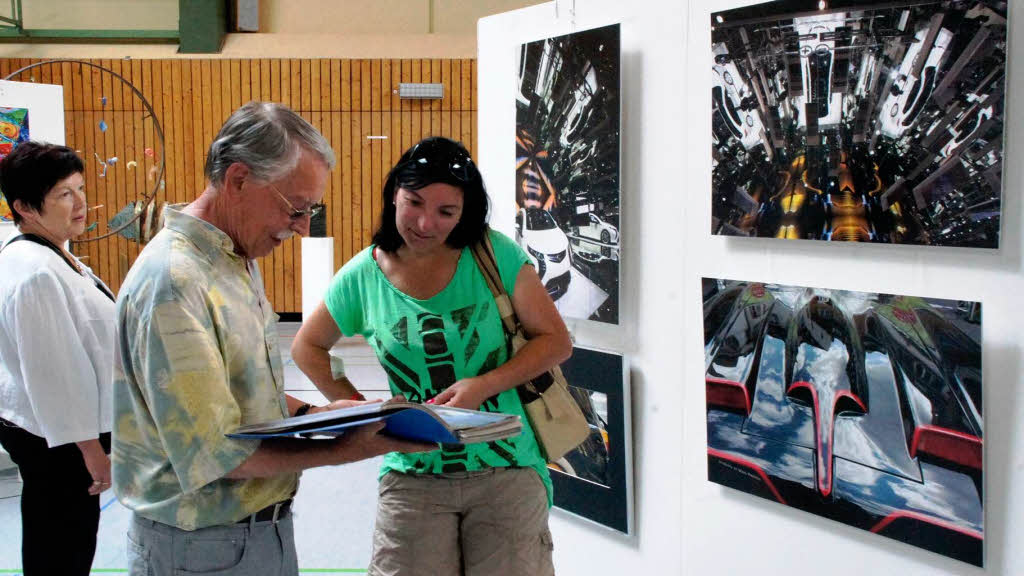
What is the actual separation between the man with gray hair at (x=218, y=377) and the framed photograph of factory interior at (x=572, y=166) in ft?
4.58

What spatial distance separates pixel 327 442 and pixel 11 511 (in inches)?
155

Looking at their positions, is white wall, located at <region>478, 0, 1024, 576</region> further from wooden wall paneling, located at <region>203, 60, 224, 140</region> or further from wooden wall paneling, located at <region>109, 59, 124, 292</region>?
wooden wall paneling, located at <region>109, 59, 124, 292</region>

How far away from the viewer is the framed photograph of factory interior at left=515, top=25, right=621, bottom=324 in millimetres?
2658

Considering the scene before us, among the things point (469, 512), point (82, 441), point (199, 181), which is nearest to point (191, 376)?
point (469, 512)

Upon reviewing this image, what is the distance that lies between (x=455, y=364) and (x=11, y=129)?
465 centimetres

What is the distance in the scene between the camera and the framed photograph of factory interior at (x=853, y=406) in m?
1.87

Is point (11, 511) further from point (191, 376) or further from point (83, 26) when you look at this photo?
point (83, 26)

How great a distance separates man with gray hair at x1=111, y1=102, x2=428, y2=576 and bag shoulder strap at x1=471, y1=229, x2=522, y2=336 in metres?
0.59

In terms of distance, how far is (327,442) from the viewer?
132cm

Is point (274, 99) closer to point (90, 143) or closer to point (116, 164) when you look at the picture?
point (116, 164)

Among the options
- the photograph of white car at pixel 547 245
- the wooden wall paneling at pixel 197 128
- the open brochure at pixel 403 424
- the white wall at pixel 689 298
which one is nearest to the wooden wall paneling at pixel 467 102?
the wooden wall paneling at pixel 197 128

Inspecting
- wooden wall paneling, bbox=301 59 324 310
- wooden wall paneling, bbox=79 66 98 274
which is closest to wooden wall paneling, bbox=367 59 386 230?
wooden wall paneling, bbox=301 59 324 310

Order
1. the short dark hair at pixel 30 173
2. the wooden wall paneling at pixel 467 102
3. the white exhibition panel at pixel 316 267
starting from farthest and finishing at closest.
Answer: the wooden wall paneling at pixel 467 102, the white exhibition panel at pixel 316 267, the short dark hair at pixel 30 173

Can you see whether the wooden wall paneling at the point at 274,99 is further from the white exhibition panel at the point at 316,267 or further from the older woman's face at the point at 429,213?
the older woman's face at the point at 429,213
